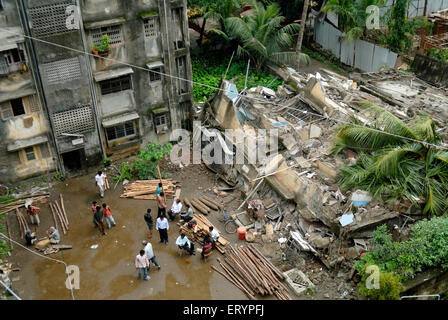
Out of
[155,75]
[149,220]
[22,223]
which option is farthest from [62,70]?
[149,220]

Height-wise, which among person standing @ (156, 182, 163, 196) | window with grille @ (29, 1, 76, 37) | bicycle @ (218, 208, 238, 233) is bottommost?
bicycle @ (218, 208, 238, 233)

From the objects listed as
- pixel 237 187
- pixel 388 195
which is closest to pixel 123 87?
pixel 237 187

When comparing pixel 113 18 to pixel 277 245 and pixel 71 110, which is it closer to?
pixel 71 110

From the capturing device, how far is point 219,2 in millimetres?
26828

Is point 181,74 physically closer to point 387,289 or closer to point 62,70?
point 62,70

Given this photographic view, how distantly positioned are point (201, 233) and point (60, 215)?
6.06 metres

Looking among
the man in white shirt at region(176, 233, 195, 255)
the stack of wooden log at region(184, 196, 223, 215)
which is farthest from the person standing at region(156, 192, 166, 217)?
the man in white shirt at region(176, 233, 195, 255)

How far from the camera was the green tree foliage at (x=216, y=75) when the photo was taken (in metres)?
25.5

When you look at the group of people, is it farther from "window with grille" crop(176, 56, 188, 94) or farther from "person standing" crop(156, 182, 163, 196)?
"window with grille" crop(176, 56, 188, 94)

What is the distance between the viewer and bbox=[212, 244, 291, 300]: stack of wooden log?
50.3ft

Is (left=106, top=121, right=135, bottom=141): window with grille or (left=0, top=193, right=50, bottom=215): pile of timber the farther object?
(left=106, top=121, right=135, bottom=141): window with grille

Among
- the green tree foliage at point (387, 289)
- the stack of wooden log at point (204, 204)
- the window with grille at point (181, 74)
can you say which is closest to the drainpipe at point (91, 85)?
the window with grille at point (181, 74)

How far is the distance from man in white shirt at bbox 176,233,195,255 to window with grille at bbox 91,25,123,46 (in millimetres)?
9130

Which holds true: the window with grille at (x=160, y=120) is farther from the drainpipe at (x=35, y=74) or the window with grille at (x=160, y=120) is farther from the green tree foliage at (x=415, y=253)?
the green tree foliage at (x=415, y=253)
